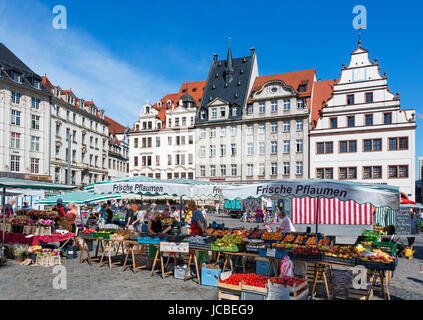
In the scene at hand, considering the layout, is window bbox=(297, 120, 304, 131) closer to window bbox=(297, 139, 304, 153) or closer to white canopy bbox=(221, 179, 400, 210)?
window bbox=(297, 139, 304, 153)

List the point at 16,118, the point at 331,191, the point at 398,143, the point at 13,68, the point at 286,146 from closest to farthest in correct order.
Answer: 1. the point at 331,191
2. the point at 398,143
3. the point at 286,146
4. the point at 13,68
5. the point at 16,118

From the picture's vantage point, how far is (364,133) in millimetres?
37219

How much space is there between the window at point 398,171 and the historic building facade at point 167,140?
23852mm

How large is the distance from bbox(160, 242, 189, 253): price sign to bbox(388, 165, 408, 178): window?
1268 inches

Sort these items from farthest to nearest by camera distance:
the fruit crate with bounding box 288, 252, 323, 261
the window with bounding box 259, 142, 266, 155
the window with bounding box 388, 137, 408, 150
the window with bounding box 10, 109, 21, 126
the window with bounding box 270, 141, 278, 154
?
the window with bounding box 259, 142, 266, 155, the window with bounding box 270, 141, 278, 154, the window with bounding box 10, 109, 21, 126, the window with bounding box 388, 137, 408, 150, the fruit crate with bounding box 288, 252, 323, 261

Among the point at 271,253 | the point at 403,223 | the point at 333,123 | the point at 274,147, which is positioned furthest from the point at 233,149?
the point at 271,253

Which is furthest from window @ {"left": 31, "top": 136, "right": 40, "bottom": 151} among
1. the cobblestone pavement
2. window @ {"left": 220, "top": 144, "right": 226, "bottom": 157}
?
the cobblestone pavement

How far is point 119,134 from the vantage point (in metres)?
72.9

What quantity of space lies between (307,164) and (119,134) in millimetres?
43991

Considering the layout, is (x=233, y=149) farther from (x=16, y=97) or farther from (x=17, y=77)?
(x=17, y=77)

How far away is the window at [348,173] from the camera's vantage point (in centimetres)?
3759

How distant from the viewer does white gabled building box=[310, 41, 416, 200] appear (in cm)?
3566

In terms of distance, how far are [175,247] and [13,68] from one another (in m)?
42.1
